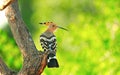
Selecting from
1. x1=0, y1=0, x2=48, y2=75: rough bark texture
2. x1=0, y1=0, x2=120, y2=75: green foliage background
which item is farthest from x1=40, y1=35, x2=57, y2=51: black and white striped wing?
x1=0, y1=0, x2=120, y2=75: green foliage background

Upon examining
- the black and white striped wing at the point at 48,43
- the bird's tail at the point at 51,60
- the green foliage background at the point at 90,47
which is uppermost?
the black and white striped wing at the point at 48,43

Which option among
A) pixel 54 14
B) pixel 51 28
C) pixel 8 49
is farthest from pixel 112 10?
pixel 54 14

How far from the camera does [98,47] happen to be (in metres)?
15.6

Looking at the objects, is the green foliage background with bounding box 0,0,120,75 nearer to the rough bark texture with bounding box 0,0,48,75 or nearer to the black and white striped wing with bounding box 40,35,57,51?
the black and white striped wing with bounding box 40,35,57,51

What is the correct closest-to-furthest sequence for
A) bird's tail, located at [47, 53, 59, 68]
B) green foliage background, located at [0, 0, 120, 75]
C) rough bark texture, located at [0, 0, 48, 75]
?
rough bark texture, located at [0, 0, 48, 75], bird's tail, located at [47, 53, 59, 68], green foliage background, located at [0, 0, 120, 75]

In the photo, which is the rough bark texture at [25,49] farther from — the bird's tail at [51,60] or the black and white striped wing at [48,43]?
the black and white striped wing at [48,43]

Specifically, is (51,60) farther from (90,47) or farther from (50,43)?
(90,47)

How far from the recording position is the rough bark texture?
8.84 meters

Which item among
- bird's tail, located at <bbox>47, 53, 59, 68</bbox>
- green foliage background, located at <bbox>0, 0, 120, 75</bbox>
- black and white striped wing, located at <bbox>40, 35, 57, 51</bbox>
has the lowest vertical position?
green foliage background, located at <bbox>0, 0, 120, 75</bbox>

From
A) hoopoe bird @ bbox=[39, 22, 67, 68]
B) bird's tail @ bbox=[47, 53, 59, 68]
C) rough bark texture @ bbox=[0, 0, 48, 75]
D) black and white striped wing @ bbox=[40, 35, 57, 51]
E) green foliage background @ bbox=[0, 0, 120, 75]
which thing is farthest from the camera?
green foliage background @ bbox=[0, 0, 120, 75]

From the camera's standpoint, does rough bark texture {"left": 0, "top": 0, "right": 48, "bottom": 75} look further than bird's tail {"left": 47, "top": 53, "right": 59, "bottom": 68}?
No

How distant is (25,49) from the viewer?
9.00 metres

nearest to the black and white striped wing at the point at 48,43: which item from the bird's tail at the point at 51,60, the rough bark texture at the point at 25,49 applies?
the bird's tail at the point at 51,60

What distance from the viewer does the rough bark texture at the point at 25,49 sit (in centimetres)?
884
